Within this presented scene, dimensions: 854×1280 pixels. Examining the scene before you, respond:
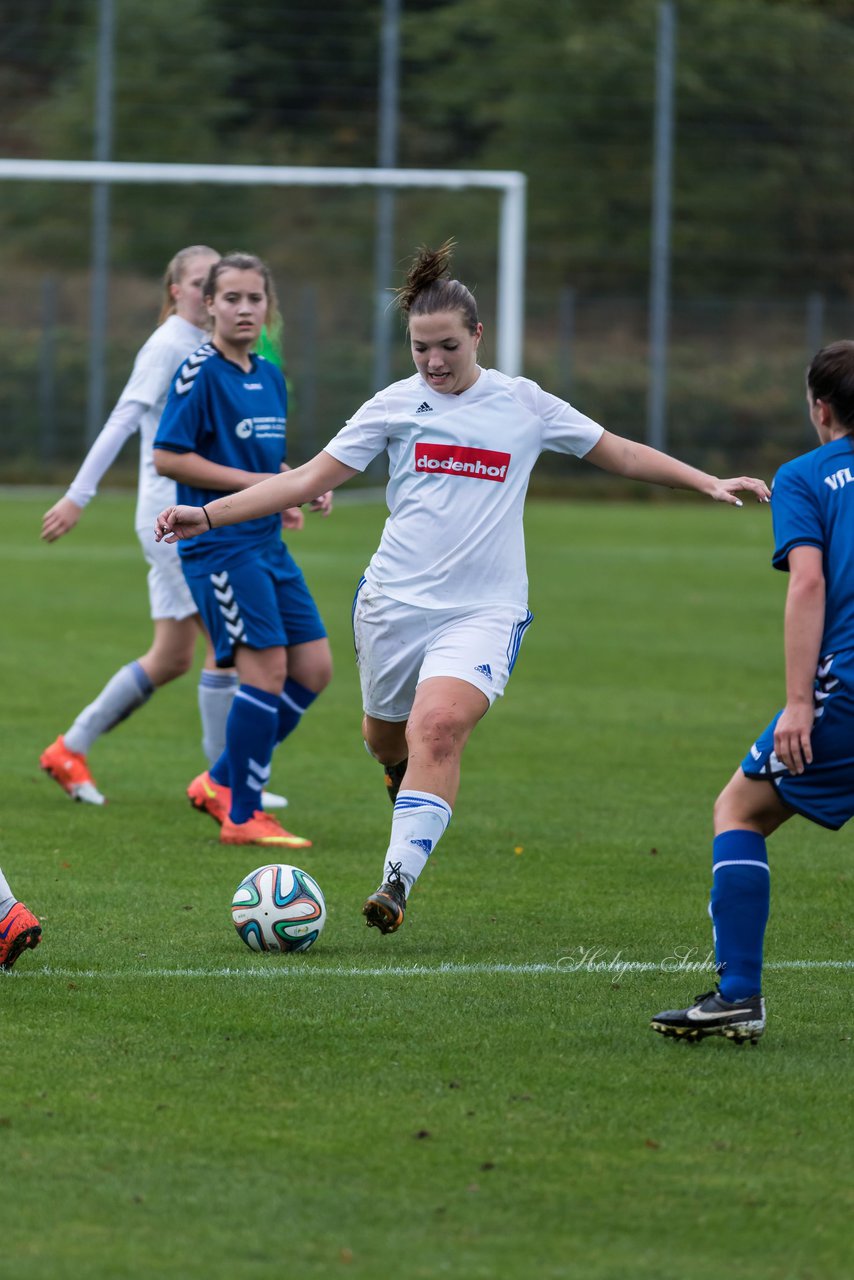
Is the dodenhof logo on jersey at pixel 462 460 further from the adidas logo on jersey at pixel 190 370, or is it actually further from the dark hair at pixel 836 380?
the adidas logo on jersey at pixel 190 370

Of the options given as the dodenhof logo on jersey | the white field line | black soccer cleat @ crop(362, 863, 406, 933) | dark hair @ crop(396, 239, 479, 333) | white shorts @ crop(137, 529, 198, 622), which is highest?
dark hair @ crop(396, 239, 479, 333)

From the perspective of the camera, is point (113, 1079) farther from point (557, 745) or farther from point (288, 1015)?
point (557, 745)

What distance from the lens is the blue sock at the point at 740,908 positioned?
4629 mm

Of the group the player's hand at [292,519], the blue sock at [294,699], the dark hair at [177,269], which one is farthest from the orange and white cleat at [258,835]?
the dark hair at [177,269]

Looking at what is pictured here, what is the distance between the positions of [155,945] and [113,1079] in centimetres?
130

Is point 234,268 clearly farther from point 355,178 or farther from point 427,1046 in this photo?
point 355,178

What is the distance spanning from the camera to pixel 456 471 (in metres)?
5.68

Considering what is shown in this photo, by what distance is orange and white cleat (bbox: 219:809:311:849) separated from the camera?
717 cm

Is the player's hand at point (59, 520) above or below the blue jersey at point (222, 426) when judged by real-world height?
below

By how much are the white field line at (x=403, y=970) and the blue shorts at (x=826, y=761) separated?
3.33 feet

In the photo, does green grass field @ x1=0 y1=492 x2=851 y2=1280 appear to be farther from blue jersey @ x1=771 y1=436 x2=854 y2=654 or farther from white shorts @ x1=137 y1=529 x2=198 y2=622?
blue jersey @ x1=771 y1=436 x2=854 y2=654

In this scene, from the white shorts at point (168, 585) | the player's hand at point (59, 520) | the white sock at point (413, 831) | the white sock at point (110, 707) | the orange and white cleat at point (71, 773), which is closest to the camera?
the white sock at point (413, 831)

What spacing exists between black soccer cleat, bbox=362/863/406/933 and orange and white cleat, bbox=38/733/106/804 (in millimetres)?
3017

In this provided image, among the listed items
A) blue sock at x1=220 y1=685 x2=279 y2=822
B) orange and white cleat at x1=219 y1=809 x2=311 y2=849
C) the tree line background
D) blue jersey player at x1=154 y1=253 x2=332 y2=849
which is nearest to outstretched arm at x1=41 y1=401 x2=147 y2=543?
blue jersey player at x1=154 y1=253 x2=332 y2=849
